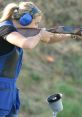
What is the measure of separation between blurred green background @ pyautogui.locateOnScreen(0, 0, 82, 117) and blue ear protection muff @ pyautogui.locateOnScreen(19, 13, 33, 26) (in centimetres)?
377

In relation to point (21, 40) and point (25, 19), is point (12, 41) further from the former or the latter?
point (25, 19)

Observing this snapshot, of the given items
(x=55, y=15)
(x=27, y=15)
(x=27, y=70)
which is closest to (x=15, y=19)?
(x=27, y=15)

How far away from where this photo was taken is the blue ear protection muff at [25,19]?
189 inches

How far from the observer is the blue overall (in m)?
4.95

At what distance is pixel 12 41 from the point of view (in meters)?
4.62

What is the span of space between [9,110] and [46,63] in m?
5.13

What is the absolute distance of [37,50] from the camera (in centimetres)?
1030

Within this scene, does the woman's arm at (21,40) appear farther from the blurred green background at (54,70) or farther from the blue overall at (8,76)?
the blurred green background at (54,70)

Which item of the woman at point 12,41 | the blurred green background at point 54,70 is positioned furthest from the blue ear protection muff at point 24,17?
the blurred green background at point 54,70

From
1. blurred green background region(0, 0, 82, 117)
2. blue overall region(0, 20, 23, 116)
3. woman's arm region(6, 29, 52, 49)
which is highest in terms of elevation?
woman's arm region(6, 29, 52, 49)

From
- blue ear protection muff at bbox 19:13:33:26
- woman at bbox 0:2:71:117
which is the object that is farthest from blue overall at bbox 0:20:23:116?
blue ear protection muff at bbox 19:13:33:26

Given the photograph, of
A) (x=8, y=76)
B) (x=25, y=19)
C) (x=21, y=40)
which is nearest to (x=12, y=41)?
(x=21, y=40)

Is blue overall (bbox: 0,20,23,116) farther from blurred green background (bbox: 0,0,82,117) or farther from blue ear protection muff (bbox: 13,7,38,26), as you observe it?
blurred green background (bbox: 0,0,82,117)

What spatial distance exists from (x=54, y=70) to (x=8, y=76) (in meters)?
5.05
